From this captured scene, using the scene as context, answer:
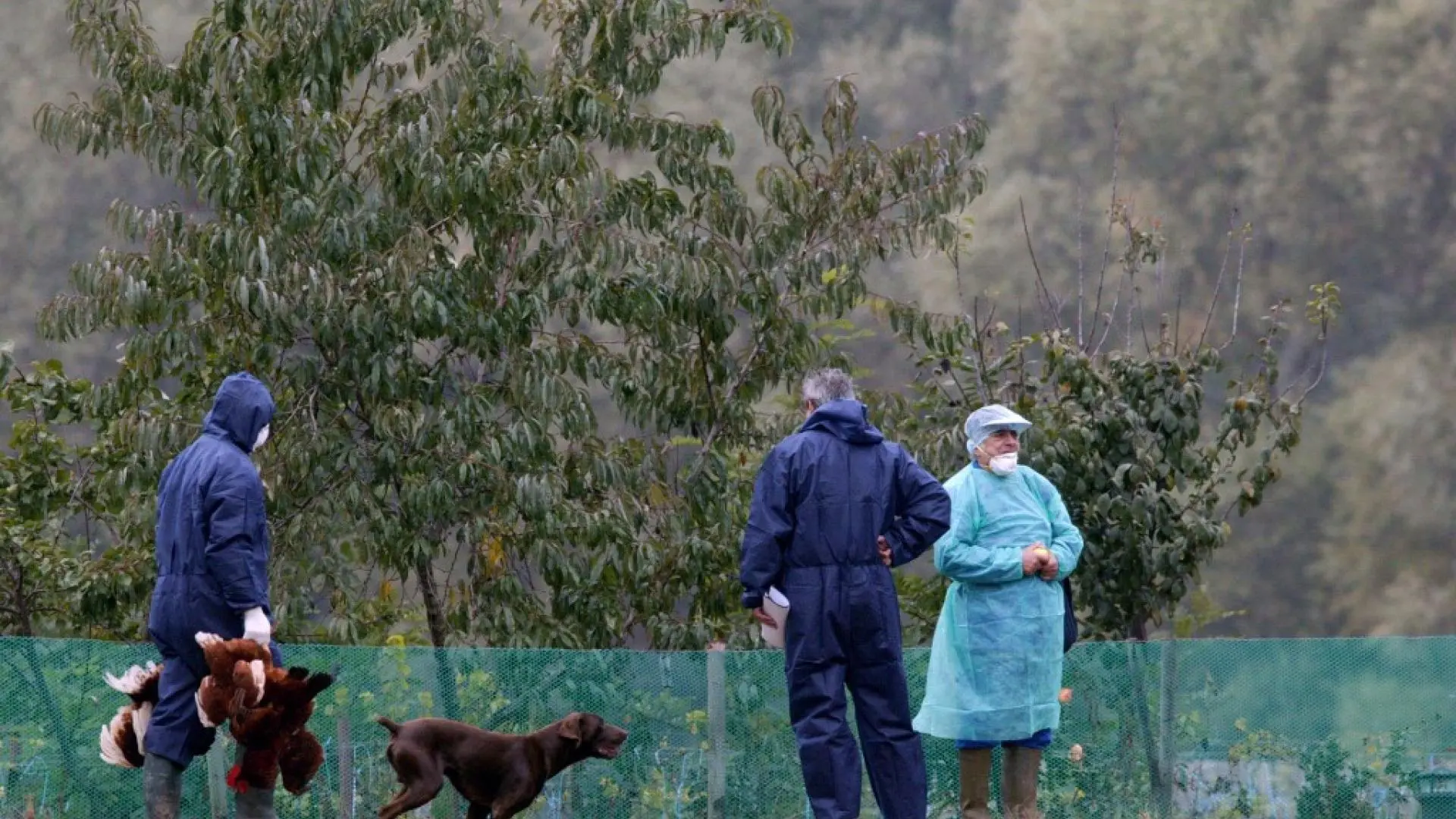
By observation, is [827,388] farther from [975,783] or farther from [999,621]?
[975,783]

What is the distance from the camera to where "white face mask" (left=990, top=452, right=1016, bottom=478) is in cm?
759

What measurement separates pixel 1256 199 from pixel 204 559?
2656 centimetres

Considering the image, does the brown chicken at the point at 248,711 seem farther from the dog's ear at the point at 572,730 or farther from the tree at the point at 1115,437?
the tree at the point at 1115,437

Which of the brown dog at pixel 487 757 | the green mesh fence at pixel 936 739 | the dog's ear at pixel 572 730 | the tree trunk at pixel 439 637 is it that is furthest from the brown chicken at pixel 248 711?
the tree trunk at pixel 439 637

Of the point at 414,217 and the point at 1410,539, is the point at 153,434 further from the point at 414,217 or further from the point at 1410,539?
the point at 1410,539

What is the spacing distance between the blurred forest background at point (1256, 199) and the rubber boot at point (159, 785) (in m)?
22.4

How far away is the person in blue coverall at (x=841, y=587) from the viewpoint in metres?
7.28

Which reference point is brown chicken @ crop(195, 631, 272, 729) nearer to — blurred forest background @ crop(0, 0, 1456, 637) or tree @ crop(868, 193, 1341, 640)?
tree @ crop(868, 193, 1341, 640)

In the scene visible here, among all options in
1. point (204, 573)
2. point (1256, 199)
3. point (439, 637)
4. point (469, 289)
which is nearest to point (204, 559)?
point (204, 573)

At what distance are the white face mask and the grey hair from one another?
0.55 m

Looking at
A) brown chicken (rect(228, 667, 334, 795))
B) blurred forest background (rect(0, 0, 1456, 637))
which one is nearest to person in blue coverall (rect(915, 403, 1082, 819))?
brown chicken (rect(228, 667, 334, 795))

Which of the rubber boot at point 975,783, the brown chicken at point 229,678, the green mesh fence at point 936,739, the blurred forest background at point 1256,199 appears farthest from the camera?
the blurred forest background at point 1256,199

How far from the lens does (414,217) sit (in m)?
9.80

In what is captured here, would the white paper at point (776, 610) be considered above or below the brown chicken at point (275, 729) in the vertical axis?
above
